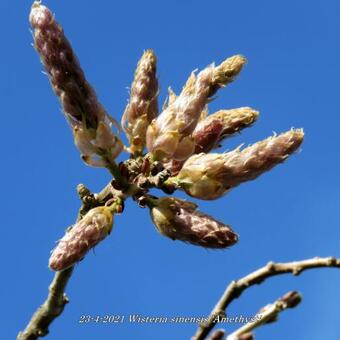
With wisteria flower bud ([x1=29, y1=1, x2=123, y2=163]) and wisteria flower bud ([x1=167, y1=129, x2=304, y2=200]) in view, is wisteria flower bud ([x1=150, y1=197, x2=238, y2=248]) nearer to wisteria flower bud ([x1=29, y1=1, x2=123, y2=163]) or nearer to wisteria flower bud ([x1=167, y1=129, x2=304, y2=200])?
wisteria flower bud ([x1=167, y1=129, x2=304, y2=200])

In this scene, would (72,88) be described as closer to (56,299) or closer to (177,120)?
(177,120)

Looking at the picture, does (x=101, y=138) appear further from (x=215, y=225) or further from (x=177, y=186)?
(x=215, y=225)

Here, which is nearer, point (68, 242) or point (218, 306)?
point (218, 306)

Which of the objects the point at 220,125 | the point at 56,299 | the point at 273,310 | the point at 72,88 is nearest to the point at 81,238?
the point at 56,299

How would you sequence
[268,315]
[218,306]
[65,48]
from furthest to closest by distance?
[65,48]
[218,306]
[268,315]

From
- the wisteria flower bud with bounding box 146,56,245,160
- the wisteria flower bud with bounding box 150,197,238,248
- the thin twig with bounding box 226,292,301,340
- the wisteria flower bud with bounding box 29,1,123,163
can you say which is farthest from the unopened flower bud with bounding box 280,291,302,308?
the wisteria flower bud with bounding box 29,1,123,163

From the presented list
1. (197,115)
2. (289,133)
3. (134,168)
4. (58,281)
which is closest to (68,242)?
(58,281)
